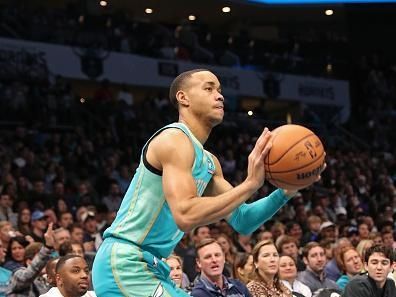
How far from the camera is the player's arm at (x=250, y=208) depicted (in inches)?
187

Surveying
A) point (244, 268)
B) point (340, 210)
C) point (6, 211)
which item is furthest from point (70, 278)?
point (340, 210)

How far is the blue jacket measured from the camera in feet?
23.4

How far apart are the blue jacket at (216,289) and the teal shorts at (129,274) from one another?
110 inches

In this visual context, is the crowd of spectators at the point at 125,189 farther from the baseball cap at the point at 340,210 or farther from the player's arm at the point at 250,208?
the player's arm at the point at 250,208

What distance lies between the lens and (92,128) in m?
17.7

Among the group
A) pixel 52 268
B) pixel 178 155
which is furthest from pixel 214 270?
pixel 178 155

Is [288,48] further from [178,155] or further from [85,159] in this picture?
[178,155]

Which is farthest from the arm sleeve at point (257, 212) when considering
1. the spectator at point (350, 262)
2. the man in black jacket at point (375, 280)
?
the spectator at point (350, 262)

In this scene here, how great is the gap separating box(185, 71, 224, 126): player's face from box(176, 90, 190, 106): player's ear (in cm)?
1

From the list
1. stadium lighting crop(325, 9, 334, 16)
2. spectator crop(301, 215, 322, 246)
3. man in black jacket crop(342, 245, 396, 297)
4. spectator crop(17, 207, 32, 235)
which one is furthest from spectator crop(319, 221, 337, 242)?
stadium lighting crop(325, 9, 334, 16)

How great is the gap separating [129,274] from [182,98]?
0.96m

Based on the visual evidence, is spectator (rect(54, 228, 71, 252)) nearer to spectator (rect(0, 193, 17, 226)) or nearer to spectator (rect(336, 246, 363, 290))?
spectator (rect(0, 193, 17, 226))

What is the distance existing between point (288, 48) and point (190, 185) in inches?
838

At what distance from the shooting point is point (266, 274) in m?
7.68
